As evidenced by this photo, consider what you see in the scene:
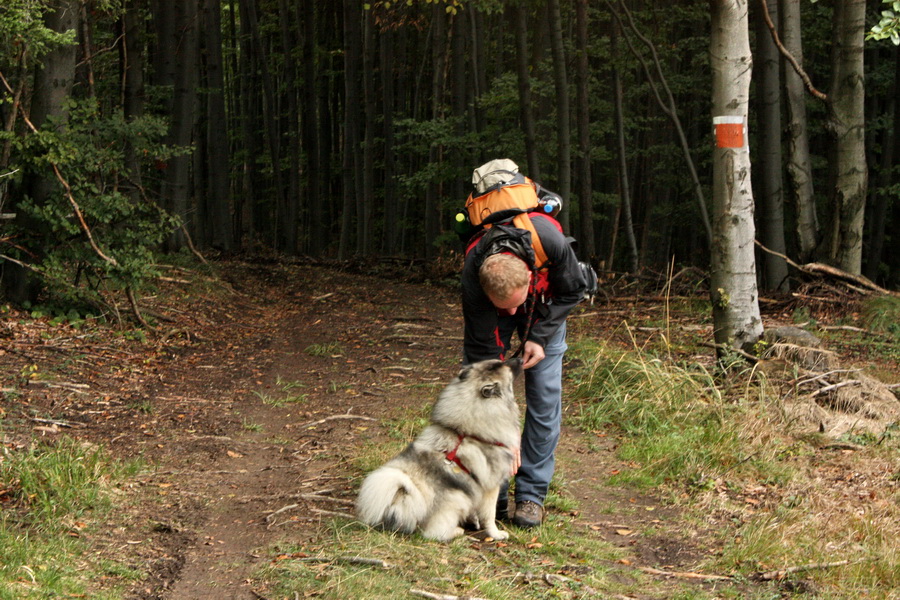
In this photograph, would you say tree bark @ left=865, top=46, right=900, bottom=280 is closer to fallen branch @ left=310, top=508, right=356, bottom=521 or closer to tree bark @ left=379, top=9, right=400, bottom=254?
tree bark @ left=379, top=9, right=400, bottom=254

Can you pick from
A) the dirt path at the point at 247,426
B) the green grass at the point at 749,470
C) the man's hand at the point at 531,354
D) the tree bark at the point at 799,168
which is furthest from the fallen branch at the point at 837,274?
the man's hand at the point at 531,354

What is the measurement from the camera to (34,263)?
888 cm

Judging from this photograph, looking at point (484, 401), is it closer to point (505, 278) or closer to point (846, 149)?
point (505, 278)

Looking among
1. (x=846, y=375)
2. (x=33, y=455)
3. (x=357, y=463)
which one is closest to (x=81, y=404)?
(x=33, y=455)

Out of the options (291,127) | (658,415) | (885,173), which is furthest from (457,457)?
(291,127)

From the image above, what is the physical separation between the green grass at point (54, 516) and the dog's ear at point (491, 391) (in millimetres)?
1944

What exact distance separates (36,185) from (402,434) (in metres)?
5.45

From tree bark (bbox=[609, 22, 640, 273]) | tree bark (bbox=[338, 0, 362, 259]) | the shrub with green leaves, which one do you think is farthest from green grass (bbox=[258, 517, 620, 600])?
tree bark (bbox=[338, 0, 362, 259])

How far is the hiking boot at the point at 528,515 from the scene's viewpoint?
452cm

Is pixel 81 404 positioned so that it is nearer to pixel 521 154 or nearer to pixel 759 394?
pixel 759 394

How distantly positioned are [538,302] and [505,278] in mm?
498

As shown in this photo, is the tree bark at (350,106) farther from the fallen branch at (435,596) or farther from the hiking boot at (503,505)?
the fallen branch at (435,596)

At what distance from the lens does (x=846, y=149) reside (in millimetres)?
10844

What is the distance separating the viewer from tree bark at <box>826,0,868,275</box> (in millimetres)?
10625
